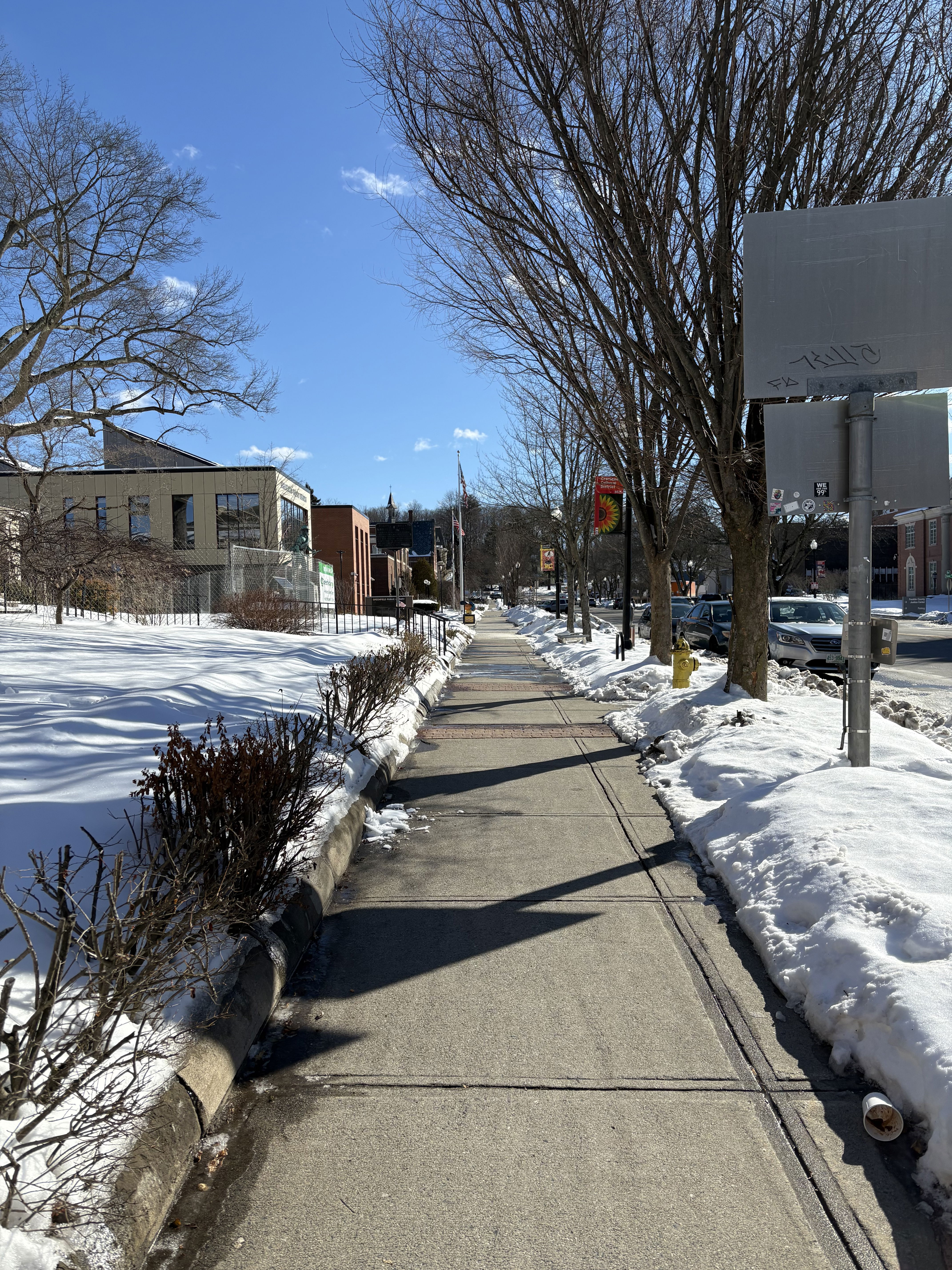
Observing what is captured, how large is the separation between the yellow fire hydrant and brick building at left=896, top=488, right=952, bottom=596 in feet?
182

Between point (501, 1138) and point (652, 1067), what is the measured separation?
0.77m

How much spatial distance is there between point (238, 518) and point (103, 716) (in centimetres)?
4706

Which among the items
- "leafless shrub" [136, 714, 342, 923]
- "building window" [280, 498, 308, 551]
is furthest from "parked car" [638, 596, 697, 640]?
"building window" [280, 498, 308, 551]

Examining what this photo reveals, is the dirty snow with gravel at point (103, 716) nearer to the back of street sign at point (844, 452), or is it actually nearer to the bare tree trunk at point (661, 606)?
the back of street sign at point (844, 452)

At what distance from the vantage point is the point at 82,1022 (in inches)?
120

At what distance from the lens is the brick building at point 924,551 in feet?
216

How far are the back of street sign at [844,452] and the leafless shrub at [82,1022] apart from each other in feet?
16.2

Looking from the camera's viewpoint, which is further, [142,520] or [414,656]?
[142,520]

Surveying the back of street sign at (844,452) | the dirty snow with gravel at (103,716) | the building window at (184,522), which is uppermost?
the building window at (184,522)

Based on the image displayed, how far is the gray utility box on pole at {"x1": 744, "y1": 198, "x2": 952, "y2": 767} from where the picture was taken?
6543 millimetres

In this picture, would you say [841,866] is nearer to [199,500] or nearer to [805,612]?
[805,612]

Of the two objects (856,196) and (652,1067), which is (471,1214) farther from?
(856,196)

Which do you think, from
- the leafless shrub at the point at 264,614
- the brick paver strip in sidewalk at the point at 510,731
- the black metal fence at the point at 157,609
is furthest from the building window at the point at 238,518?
the brick paver strip in sidewalk at the point at 510,731

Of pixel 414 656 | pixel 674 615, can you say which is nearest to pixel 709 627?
pixel 674 615
